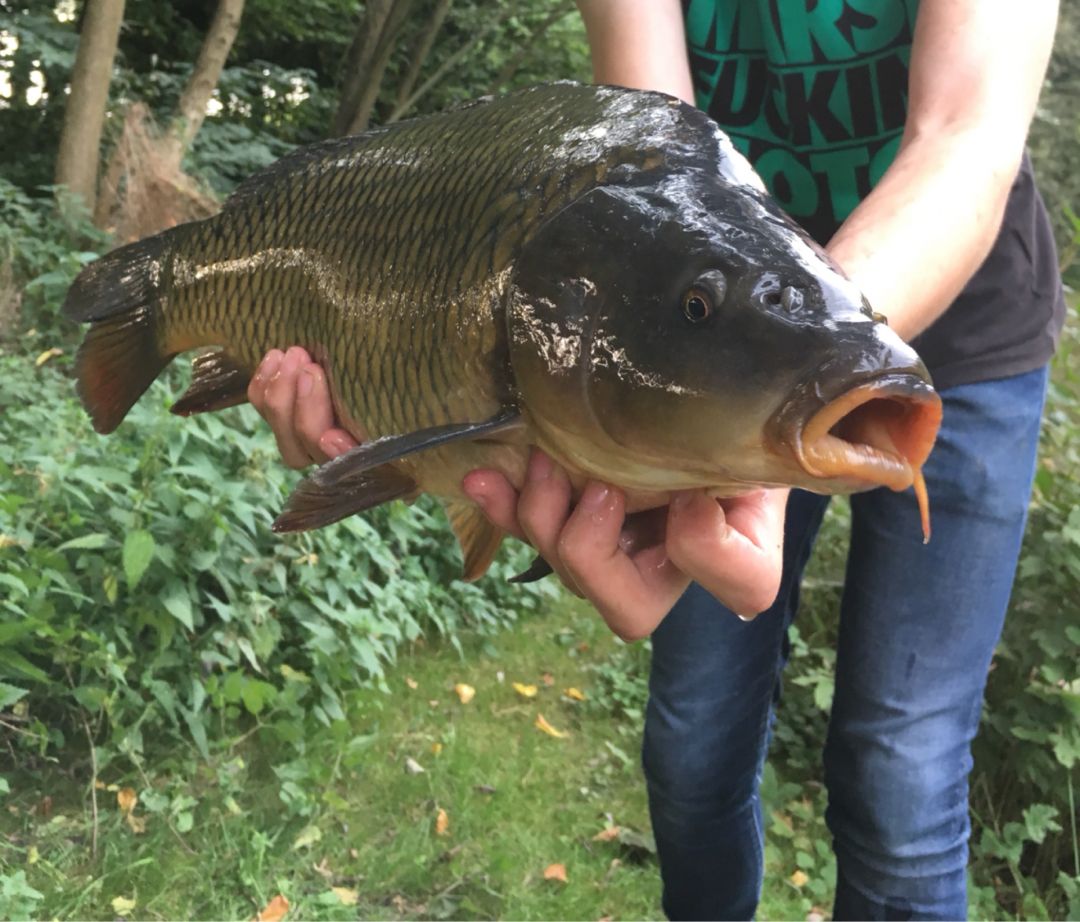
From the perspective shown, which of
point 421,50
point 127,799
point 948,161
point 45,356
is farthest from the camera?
point 421,50

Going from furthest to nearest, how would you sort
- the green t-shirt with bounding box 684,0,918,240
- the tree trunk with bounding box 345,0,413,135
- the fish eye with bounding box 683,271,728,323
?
the tree trunk with bounding box 345,0,413,135, the green t-shirt with bounding box 684,0,918,240, the fish eye with bounding box 683,271,728,323

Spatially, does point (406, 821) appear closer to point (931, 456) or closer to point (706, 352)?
point (931, 456)

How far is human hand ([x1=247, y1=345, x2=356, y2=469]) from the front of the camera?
1.49 metres

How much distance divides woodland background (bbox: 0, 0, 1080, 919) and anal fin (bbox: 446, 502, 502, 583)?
110 cm

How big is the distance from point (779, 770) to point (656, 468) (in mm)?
2755

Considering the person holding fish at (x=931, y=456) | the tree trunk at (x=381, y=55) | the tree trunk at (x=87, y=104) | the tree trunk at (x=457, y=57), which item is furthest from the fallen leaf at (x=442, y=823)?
the tree trunk at (x=457, y=57)

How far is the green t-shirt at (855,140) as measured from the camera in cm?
169

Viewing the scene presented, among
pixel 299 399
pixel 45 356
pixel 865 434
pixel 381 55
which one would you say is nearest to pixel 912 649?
pixel 865 434

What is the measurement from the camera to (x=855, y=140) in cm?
174

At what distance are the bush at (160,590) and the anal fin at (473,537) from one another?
108 centimetres

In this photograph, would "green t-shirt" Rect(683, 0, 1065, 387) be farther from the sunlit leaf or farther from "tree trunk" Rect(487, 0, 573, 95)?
"tree trunk" Rect(487, 0, 573, 95)

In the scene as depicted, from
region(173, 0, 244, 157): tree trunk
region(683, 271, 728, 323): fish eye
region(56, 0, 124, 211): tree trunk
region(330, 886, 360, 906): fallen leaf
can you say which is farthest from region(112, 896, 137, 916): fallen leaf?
region(173, 0, 244, 157): tree trunk

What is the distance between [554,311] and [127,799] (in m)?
1.97

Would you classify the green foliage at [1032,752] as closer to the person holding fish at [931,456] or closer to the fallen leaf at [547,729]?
the fallen leaf at [547,729]
